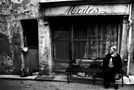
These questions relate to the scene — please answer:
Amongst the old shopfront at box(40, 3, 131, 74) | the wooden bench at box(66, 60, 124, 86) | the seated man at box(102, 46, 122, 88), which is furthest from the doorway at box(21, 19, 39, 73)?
the seated man at box(102, 46, 122, 88)

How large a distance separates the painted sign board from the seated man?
163 centimetres

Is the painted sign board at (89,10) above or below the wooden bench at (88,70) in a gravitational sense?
above

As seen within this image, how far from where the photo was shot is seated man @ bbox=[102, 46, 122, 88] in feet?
20.7

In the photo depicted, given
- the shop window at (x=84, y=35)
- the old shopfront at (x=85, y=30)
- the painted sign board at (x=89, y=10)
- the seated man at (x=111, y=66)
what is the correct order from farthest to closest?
the shop window at (x=84, y=35) → the old shopfront at (x=85, y=30) → the painted sign board at (x=89, y=10) → the seated man at (x=111, y=66)

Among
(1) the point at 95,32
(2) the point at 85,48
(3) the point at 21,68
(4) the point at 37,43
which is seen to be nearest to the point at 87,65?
(2) the point at 85,48

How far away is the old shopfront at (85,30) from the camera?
7.02 metres

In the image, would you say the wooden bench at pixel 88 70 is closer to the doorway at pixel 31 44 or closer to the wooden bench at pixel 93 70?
the wooden bench at pixel 93 70

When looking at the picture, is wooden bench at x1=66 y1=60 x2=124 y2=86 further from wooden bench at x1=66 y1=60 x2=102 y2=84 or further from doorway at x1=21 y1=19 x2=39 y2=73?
doorway at x1=21 y1=19 x2=39 y2=73

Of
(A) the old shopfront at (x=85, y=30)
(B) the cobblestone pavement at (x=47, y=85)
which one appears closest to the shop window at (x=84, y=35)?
(A) the old shopfront at (x=85, y=30)

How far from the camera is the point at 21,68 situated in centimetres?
816

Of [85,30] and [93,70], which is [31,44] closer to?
[85,30]

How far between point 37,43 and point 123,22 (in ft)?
14.0

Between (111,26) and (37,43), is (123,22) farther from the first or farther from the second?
(37,43)

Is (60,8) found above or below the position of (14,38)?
above
